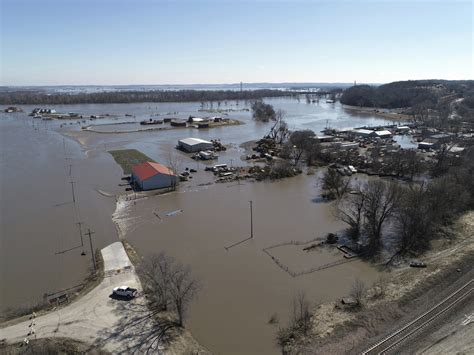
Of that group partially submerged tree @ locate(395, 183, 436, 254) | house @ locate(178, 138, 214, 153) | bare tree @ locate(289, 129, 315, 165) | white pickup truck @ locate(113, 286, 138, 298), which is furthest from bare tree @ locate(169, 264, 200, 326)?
house @ locate(178, 138, 214, 153)

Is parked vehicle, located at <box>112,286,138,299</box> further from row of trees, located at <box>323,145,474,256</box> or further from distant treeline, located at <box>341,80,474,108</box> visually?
distant treeline, located at <box>341,80,474,108</box>

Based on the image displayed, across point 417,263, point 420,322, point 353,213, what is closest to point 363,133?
point 353,213

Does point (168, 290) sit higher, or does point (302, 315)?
point (168, 290)

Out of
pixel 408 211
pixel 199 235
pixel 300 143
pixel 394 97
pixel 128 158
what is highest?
pixel 394 97

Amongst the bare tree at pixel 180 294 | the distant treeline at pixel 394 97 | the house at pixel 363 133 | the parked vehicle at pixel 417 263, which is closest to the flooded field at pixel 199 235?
the bare tree at pixel 180 294

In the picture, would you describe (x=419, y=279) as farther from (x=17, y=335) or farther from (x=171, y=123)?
(x=171, y=123)

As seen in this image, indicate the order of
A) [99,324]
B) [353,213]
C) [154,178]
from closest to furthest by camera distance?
[99,324] → [353,213] → [154,178]

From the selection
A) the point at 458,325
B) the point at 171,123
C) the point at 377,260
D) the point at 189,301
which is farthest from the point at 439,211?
the point at 171,123

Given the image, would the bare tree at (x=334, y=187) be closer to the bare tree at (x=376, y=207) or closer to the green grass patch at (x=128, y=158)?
the bare tree at (x=376, y=207)

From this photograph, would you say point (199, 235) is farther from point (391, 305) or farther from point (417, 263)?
point (417, 263)
